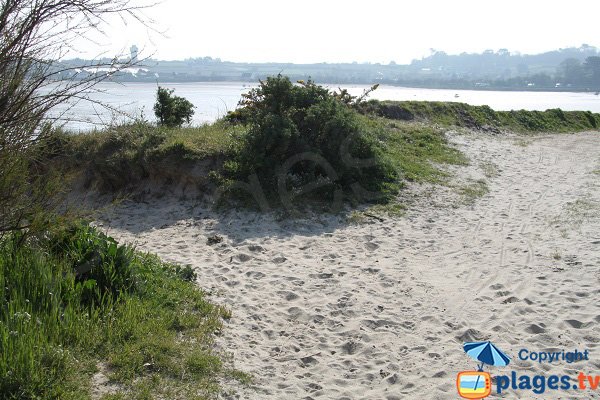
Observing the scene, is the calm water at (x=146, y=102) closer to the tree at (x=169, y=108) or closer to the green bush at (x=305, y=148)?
the tree at (x=169, y=108)

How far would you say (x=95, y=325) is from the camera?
4898mm

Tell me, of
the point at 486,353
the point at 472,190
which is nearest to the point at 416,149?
the point at 472,190

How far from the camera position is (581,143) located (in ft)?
70.9

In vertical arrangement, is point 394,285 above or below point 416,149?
below

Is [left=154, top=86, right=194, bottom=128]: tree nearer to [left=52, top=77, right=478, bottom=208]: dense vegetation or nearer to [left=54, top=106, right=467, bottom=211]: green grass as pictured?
[left=54, top=106, right=467, bottom=211]: green grass

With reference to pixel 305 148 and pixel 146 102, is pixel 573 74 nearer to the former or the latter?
pixel 146 102

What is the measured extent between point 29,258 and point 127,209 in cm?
546

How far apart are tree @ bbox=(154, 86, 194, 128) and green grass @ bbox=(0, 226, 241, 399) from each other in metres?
8.09

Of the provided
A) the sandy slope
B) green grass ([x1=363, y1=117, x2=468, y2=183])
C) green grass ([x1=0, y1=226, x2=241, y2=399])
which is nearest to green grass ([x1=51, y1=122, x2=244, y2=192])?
the sandy slope

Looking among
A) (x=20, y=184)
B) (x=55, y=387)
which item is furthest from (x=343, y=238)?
(x=55, y=387)

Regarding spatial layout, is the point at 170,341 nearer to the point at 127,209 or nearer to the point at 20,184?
the point at 20,184

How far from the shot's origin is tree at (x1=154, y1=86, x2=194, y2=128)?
13977 mm

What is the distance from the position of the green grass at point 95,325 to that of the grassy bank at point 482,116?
45.5 feet

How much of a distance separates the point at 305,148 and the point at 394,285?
4777 mm
